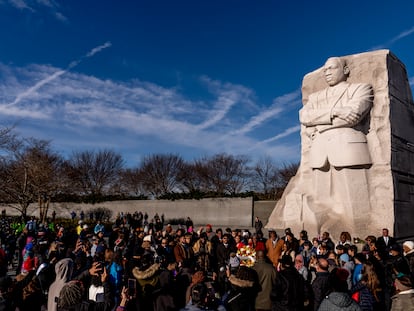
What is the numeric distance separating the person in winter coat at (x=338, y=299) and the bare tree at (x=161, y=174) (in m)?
41.8

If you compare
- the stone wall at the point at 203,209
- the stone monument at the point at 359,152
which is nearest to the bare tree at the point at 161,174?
the stone wall at the point at 203,209

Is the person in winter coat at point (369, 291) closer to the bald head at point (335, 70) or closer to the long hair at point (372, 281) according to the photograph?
the long hair at point (372, 281)

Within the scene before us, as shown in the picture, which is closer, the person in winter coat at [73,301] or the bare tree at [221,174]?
the person in winter coat at [73,301]

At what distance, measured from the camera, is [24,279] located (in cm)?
448

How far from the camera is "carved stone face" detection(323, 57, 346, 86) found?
11172mm

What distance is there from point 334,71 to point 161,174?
36.1m

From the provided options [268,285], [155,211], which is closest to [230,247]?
[268,285]

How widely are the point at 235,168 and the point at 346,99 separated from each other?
34.3 meters

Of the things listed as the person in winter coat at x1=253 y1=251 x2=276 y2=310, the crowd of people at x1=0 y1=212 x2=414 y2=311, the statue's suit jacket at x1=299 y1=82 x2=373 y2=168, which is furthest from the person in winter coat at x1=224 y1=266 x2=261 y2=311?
the statue's suit jacket at x1=299 y1=82 x2=373 y2=168

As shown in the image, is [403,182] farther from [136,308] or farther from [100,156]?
[100,156]

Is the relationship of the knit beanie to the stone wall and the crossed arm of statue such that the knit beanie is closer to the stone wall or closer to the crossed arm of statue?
the crossed arm of statue

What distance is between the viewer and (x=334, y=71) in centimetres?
1117

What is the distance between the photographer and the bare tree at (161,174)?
148ft

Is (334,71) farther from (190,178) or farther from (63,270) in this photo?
(190,178)
